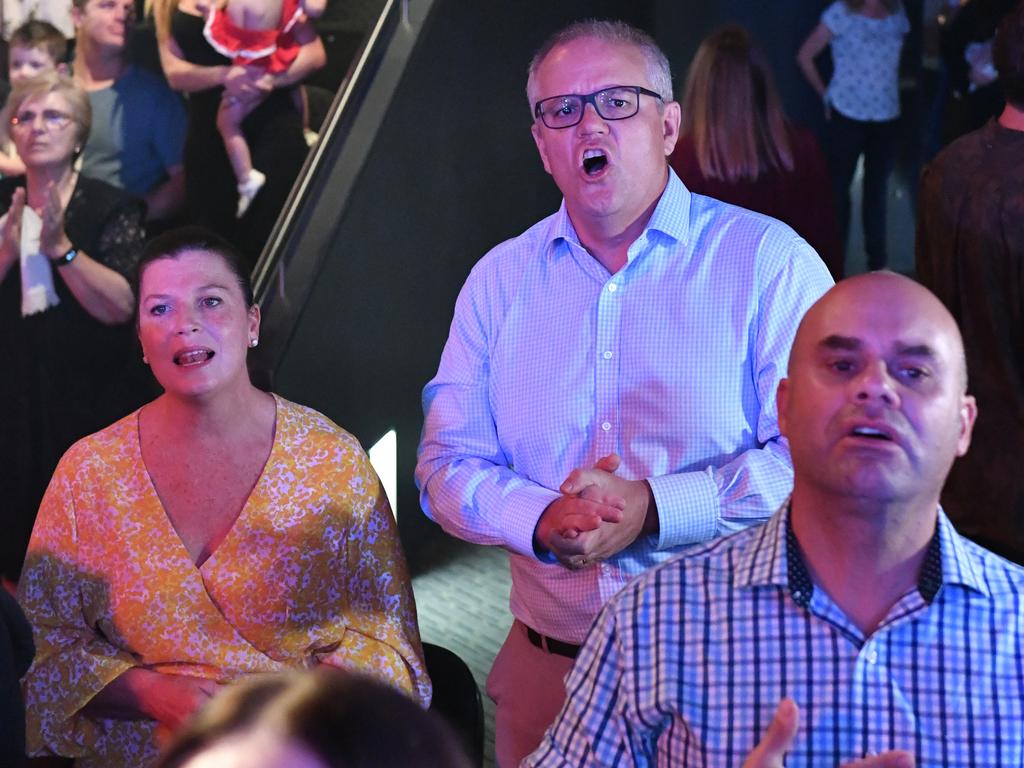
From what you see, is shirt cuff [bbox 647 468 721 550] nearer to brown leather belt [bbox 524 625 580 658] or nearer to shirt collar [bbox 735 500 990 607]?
brown leather belt [bbox 524 625 580 658]

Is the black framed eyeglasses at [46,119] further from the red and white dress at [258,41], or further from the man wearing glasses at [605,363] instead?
the man wearing glasses at [605,363]

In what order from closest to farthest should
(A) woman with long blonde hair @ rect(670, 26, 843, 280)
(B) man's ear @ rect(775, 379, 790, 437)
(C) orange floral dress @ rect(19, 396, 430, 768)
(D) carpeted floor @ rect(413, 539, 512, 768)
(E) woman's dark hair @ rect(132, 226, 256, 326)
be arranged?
(B) man's ear @ rect(775, 379, 790, 437), (C) orange floral dress @ rect(19, 396, 430, 768), (E) woman's dark hair @ rect(132, 226, 256, 326), (A) woman with long blonde hair @ rect(670, 26, 843, 280), (D) carpeted floor @ rect(413, 539, 512, 768)

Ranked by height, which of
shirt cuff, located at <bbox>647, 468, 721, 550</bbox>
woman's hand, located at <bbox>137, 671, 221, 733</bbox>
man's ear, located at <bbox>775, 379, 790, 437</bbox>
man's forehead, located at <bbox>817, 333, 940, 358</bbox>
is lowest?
woman's hand, located at <bbox>137, 671, 221, 733</bbox>

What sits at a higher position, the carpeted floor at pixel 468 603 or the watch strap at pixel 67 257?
the watch strap at pixel 67 257

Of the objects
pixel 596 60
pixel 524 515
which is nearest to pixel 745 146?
pixel 596 60

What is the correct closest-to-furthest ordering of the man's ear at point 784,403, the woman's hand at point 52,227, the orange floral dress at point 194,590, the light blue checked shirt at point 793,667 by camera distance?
the light blue checked shirt at point 793,667, the man's ear at point 784,403, the orange floral dress at point 194,590, the woman's hand at point 52,227

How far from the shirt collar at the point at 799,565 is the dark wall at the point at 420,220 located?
2.81 meters

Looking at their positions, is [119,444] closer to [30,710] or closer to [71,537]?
[71,537]

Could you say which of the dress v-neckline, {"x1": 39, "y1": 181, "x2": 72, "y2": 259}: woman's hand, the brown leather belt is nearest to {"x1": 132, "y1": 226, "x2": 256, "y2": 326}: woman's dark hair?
the dress v-neckline

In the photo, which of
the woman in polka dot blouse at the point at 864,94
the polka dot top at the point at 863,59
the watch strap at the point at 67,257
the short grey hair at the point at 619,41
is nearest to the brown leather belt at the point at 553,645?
the short grey hair at the point at 619,41

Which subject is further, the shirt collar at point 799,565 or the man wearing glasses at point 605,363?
the man wearing glasses at point 605,363

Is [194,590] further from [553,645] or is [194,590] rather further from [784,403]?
[784,403]

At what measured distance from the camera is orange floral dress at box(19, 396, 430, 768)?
227cm

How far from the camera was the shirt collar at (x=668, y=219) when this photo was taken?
7.13ft
